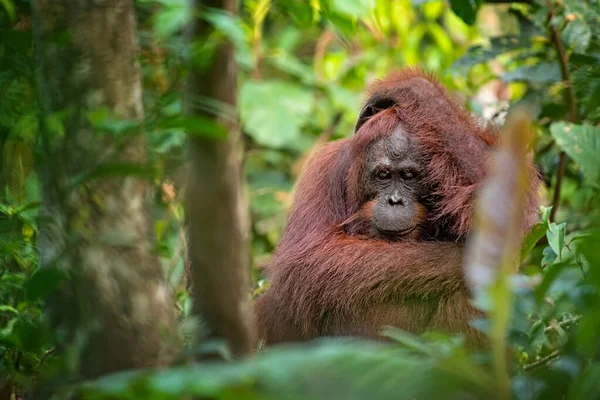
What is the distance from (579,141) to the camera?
373cm

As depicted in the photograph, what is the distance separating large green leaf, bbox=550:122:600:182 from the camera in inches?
139

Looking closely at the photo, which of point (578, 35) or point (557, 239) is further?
point (578, 35)

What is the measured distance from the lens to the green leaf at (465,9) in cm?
359

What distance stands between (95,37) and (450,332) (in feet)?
6.05

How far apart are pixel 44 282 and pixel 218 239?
0.48m

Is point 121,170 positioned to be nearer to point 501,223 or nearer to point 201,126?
point 201,126

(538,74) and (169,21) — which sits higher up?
(169,21)

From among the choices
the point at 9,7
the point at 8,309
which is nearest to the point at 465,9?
the point at 9,7

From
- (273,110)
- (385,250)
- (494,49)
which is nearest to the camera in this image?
(385,250)

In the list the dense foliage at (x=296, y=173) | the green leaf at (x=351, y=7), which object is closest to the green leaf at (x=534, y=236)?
the dense foliage at (x=296, y=173)

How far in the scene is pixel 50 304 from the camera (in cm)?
218

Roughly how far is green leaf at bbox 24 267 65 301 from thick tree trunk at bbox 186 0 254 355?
37 centimetres

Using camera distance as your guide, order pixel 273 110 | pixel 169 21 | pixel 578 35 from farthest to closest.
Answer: pixel 273 110, pixel 578 35, pixel 169 21

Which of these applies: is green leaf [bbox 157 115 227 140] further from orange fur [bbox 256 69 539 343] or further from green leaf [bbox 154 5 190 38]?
orange fur [bbox 256 69 539 343]
